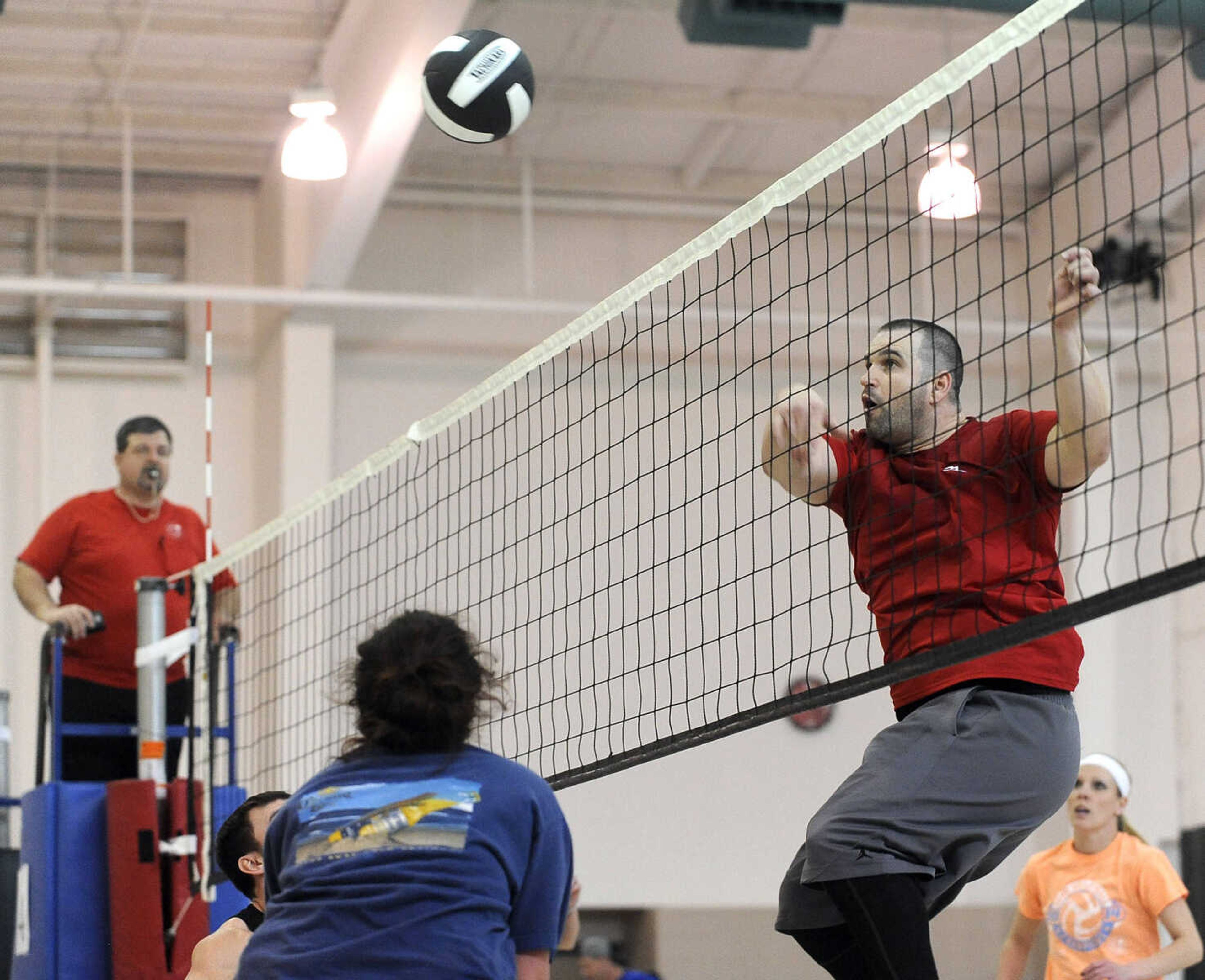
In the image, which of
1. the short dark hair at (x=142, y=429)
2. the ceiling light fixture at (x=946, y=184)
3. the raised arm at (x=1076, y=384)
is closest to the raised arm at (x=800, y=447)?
the raised arm at (x=1076, y=384)

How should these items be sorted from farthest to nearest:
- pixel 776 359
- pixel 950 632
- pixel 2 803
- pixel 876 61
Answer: pixel 776 359 < pixel 876 61 < pixel 2 803 < pixel 950 632

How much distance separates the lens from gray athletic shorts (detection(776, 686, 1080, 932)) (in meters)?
3.30

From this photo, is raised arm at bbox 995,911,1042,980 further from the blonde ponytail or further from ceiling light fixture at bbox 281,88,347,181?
ceiling light fixture at bbox 281,88,347,181

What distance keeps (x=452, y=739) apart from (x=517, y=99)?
3.91 metres

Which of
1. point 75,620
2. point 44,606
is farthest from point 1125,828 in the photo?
point 44,606

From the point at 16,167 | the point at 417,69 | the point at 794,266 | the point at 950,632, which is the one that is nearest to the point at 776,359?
the point at 794,266

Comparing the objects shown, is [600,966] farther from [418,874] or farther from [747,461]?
[418,874]

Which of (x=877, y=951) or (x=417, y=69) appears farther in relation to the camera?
(x=417, y=69)

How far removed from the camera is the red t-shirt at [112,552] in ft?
25.3

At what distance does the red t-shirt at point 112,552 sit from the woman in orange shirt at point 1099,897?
3.62 metres

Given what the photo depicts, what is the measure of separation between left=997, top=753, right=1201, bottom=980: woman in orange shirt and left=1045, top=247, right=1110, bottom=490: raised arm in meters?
2.95

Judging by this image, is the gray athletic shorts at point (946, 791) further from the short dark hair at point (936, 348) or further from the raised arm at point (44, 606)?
the raised arm at point (44, 606)

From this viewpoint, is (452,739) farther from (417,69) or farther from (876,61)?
(876,61)

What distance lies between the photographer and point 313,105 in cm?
877
